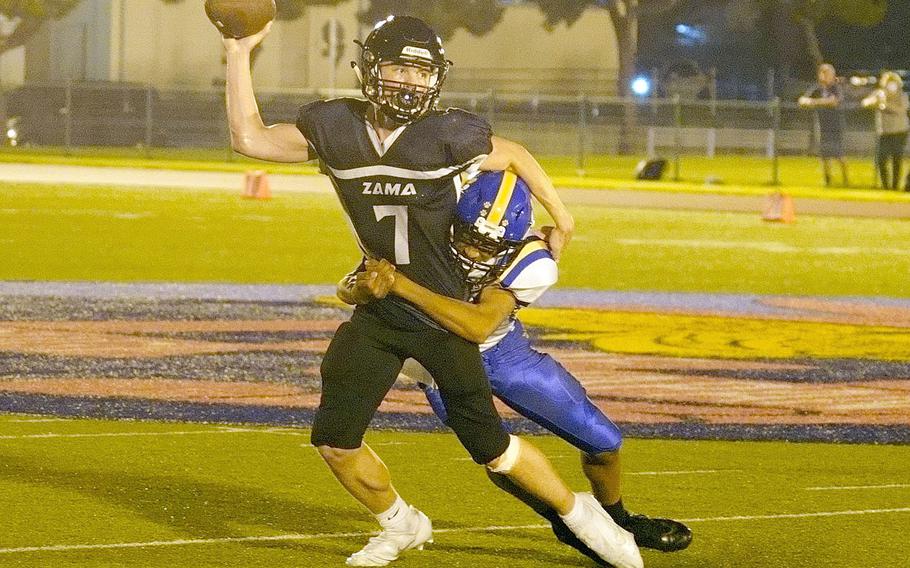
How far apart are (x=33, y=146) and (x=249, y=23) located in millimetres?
34792

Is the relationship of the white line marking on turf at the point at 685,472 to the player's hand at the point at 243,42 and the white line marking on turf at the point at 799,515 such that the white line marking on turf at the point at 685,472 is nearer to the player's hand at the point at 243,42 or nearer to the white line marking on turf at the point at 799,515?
the white line marking on turf at the point at 799,515

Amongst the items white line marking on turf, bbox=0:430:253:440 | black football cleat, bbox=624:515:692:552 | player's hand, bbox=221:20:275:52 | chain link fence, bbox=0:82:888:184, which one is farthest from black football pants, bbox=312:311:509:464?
chain link fence, bbox=0:82:888:184

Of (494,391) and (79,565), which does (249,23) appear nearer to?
(494,391)

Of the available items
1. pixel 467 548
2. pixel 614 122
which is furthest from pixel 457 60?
pixel 467 548

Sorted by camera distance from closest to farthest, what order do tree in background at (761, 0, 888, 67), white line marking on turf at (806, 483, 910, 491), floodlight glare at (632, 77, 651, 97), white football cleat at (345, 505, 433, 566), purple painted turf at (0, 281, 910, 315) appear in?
white football cleat at (345, 505, 433, 566) → white line marking on turf at (806, 483, 910, 491) → purple painted turf at (0, 281, 910, 315) → floodlight glare at (632, 77, 651, 97) → tree in background at (761, 0, 888, 67)

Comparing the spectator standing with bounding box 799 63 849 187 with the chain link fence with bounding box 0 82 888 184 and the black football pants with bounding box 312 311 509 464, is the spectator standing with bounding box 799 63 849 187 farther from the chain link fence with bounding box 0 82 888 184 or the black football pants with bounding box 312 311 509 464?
the black football pants with bounding box 312 311 509 464

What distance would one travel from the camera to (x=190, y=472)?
25.5 ft

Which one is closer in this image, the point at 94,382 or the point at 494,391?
the point at 494,391

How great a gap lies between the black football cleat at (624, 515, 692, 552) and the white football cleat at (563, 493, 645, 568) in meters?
0.26

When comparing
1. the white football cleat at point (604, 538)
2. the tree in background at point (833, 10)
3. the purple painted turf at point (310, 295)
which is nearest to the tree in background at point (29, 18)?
the tree in background at point (833, 10)

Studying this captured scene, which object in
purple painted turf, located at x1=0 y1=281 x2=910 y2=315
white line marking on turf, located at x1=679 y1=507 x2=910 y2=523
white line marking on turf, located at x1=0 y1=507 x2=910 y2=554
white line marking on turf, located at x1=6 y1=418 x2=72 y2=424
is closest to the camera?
white line marking on turf, located at x1=0 y1=507 x2=910 y2=554

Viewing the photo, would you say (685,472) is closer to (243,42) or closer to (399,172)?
(399,172)

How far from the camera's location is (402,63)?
588 centimetres

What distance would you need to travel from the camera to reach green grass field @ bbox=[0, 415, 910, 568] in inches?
252
